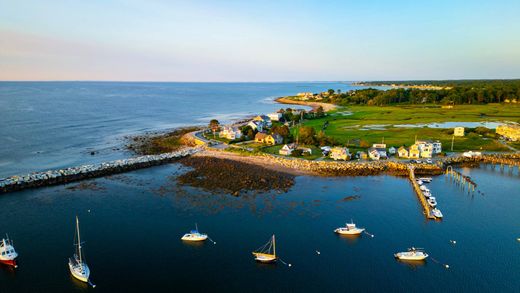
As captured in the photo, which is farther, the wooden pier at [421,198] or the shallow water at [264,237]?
the wooden pier at [421,198]

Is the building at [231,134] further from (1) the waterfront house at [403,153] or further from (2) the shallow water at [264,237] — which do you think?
(1) the waterfront house at [403,153]

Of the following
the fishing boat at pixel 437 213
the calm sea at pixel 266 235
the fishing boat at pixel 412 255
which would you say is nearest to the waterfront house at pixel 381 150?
the calm sea at pixel 266 235

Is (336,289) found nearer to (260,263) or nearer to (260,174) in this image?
(260,263)

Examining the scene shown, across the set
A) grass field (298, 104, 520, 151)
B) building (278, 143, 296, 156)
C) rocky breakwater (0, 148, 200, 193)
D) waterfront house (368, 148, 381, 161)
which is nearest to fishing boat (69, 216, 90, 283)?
rocky breakwater (0, 148, 200, 193)

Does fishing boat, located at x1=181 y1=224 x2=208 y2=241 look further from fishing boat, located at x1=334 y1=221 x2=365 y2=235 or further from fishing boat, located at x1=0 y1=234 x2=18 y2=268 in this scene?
fishing boat, located at x1=0 y1=234 x2=18 y2=268

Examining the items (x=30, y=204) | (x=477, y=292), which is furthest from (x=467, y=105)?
(x=30, y=204)

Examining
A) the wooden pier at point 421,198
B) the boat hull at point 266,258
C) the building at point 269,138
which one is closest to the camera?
the boat hull at point 266,258

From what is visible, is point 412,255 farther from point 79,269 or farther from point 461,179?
point 79,269

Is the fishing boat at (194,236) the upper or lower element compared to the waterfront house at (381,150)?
lower
